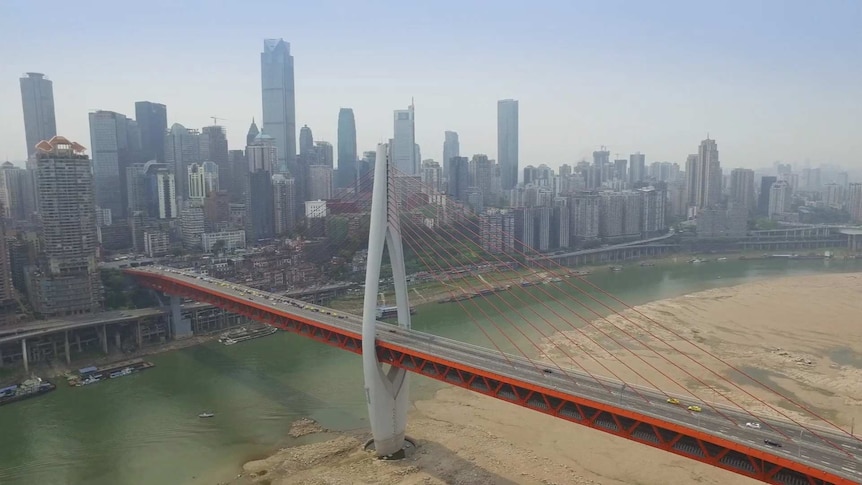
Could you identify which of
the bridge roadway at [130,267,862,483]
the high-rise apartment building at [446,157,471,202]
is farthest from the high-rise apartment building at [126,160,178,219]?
the bridge roadway at [130,267,862,483]

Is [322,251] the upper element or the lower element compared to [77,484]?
upper

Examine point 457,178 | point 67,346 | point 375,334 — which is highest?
point 457,178

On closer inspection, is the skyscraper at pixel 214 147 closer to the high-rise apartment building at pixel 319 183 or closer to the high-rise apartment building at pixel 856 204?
the high-rise apartment building at pixel 319 183

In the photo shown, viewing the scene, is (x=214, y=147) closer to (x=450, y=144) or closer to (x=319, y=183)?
(x=319, y=183)

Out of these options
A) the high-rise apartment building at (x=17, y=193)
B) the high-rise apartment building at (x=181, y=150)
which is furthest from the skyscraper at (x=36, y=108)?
the high-rise apartment building at (x=17, y=193)

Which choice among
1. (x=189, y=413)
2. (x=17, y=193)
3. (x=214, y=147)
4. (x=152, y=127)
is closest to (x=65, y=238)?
(x=189, y=413)

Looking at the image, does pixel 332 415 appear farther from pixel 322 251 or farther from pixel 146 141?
pixel 146 141

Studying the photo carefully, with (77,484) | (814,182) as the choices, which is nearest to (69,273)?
(77,484)
